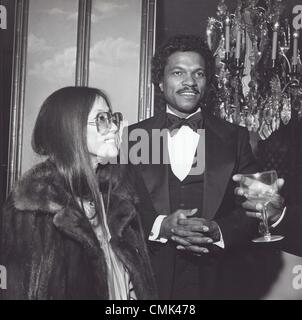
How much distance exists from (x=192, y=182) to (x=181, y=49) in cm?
55

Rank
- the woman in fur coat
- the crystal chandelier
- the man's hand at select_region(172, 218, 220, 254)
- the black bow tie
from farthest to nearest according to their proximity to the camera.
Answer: the crystal chandelier
the black bow tie
the man's hand at select_region(172, 218, 220, 254)
the woman in fur coat

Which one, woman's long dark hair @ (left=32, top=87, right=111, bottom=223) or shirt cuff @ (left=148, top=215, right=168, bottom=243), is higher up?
woman's long dark hair @ (left=32, top=87, right=111, bottom=223)

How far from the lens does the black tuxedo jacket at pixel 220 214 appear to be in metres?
1.81

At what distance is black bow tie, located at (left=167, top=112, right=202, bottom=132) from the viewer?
1913mm

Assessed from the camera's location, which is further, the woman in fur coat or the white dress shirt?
the white dress shirt

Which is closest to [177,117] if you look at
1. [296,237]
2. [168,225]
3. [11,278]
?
[168,225]

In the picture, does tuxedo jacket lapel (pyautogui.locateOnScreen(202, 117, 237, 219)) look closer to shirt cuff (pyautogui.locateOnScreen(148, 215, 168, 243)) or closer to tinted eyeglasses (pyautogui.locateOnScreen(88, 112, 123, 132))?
shirt cuff (pyautogui.locateOnScreen(148, 215, 168, 243))

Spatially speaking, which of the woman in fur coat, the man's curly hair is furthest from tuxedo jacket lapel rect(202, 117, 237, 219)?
the woman in fur coat

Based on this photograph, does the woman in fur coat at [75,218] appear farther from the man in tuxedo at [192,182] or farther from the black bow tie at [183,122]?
the black bow tie at [183,122]

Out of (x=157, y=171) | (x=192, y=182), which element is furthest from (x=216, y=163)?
(x=157, y=171)

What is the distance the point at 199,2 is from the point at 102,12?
0.47 meters

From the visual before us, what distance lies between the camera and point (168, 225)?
1740mm

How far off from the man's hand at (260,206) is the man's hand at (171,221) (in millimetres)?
203
